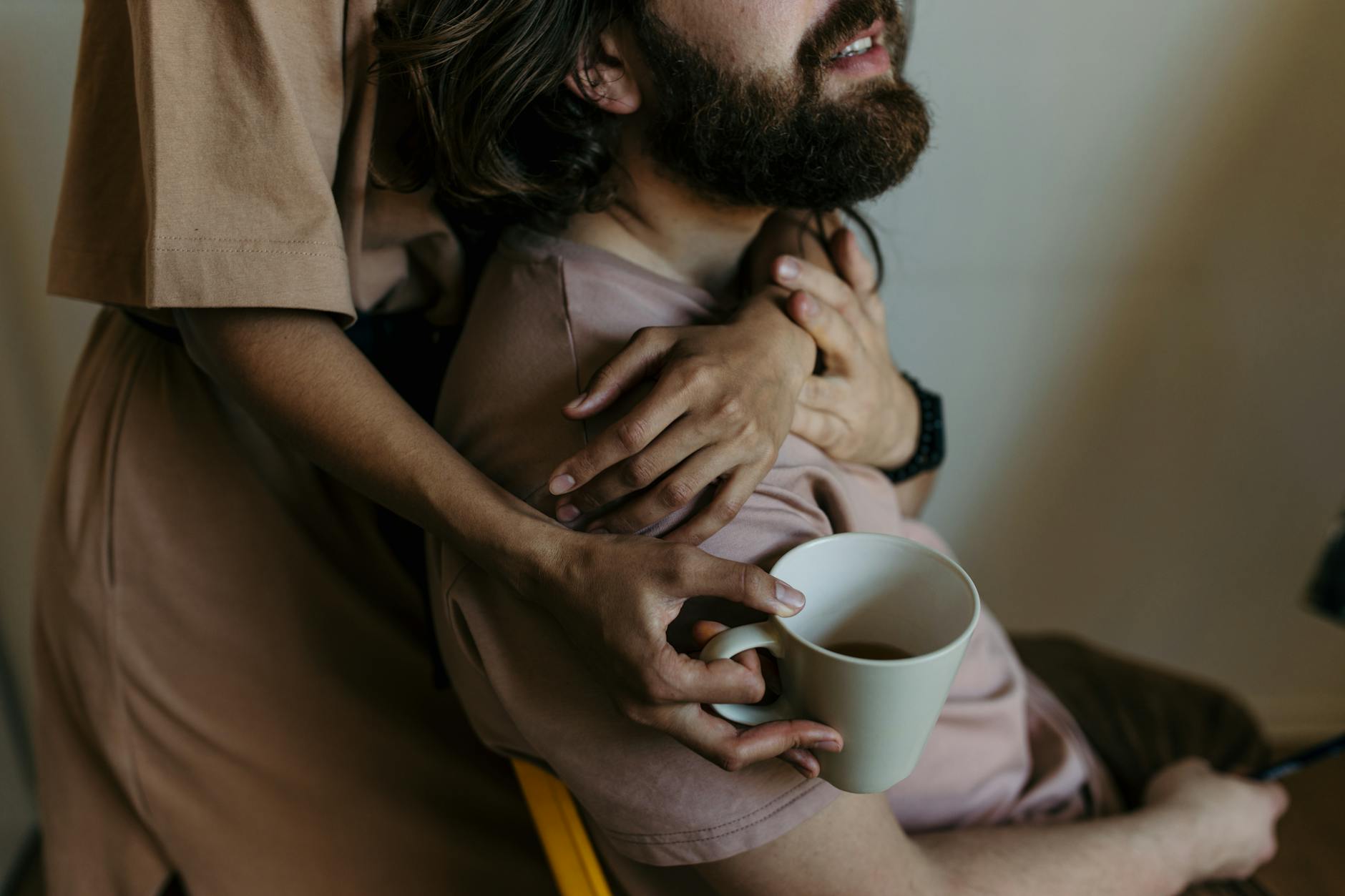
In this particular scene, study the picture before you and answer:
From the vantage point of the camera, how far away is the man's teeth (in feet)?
2.61

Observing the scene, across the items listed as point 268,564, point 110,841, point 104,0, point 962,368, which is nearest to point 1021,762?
point 962,368

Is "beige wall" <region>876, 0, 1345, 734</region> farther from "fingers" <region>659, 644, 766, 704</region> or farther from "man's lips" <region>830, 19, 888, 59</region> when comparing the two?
"fingers" <region>659, 644, 766, 704</region>

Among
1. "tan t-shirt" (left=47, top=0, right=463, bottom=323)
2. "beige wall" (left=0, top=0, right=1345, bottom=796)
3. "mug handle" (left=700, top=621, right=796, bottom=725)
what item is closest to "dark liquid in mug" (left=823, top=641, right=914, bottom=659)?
"mug handle" (left=700, top=621, right=796, bottom=725)

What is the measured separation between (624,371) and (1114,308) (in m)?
0.96

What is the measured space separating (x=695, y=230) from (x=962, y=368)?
638 millimetres

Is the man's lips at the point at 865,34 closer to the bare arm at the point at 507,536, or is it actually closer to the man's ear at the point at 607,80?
A: the man's ear at the point at 607,80

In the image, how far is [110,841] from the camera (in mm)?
884

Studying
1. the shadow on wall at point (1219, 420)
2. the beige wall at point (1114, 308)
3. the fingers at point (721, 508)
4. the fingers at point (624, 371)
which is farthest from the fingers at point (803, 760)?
the shadow on wall at point (1219, 420)

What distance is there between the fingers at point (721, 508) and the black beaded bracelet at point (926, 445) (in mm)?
410

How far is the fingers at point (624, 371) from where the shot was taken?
629 mm

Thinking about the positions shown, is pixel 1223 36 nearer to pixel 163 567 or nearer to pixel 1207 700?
pixel 1207 700

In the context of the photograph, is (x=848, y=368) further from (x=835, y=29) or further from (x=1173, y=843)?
(x=1173, y=843)

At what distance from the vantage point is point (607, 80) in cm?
81

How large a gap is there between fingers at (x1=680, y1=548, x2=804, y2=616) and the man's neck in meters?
0.36
